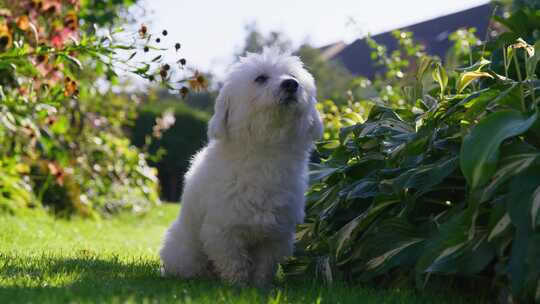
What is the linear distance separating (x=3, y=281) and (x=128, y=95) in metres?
10.4

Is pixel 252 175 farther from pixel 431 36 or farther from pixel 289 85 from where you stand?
pixel 431 36

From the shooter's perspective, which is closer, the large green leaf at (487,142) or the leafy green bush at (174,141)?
the large green leaf at (487,142)

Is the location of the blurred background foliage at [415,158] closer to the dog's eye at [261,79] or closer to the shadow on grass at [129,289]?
the shadow on grass at [129,289]

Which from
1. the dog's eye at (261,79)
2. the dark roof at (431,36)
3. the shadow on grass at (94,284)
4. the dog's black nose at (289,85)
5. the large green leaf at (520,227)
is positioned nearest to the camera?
the large green leaf at (520,227)

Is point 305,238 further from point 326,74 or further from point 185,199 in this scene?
point 326,74

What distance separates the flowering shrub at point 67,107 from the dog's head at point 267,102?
78 cm

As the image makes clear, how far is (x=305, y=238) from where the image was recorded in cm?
449

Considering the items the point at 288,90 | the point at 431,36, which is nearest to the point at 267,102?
the point at 288,90

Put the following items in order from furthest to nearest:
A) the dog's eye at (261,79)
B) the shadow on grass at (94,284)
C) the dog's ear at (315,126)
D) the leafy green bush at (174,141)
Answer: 1. the leafy green bush at (174,141)
2. the dog's ear at (315,126)
3. the dog's eye at (261,79)
4. the shadow on grass at (94,284)

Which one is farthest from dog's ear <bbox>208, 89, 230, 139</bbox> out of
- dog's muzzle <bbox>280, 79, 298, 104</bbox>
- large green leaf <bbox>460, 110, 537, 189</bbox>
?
large green leaf <bbox>460, 110, 537, 189</bbox>

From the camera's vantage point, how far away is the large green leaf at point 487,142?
2.66 metres

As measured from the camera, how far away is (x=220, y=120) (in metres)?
3.86

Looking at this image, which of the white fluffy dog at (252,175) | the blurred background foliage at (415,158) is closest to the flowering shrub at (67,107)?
the blurred background foliage at (415,158)

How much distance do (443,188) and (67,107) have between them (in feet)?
23.2
